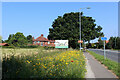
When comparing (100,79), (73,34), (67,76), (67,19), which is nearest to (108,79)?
(100,79)

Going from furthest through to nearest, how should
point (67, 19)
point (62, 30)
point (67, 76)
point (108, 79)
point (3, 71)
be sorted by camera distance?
point (67, 19) < point (62, 30) < point (108, 79) < point (67, 76) < point (3, 71)

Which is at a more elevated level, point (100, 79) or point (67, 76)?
point (67, 76)

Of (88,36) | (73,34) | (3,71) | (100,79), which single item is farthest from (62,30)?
(3,71)

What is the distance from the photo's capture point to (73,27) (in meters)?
41.5

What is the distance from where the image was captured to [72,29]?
41688mm

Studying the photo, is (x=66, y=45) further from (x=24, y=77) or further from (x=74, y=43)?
(x=24, y=77)

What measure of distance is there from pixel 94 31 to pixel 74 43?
6642 mm

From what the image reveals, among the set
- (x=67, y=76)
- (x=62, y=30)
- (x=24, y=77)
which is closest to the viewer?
(x=24, y=77)

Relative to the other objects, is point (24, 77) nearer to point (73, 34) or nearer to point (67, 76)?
point (67, 76)

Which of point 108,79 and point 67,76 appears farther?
point 108,79

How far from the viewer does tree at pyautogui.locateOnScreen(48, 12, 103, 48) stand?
135 feet

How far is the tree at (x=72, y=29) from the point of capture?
41.1m

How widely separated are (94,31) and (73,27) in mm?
6621

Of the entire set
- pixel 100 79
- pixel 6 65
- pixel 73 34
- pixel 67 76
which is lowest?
pixel 100 79
